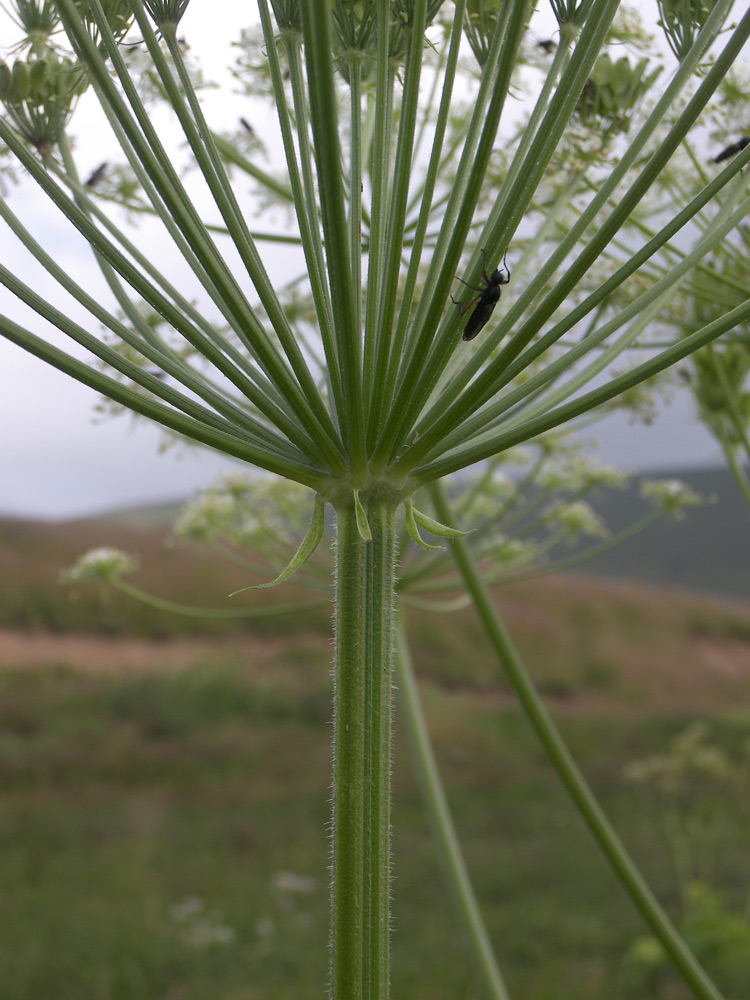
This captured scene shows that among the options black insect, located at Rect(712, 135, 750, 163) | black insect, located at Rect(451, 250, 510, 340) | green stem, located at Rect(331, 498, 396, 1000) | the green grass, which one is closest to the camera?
green stem, located at Rect(331, 498, 396, 1000)

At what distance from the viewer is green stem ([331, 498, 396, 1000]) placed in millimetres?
1323

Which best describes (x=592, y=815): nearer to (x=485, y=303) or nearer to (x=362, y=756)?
(x=362, y=756)

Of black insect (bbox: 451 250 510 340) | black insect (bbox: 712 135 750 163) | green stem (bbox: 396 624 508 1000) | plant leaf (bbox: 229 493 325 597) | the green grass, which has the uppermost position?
black insect (bbox: 712 135 750 163)

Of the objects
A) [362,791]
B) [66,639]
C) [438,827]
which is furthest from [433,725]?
[362,791]

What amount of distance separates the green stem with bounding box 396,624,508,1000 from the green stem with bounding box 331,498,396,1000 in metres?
0.82

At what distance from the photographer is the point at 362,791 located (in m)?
1.36

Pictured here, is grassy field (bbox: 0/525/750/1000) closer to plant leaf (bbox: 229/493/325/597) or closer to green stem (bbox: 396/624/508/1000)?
green stem (bbox: 396/624/508/1000)

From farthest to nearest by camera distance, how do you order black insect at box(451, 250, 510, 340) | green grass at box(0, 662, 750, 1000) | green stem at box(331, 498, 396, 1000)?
green grass at box(0, 662, 750, 1000) < black insect at box(451, 250, 510, 340) < green stem at box(331, 498, 396, 1000)

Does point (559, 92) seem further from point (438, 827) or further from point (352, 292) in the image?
point (438, 827)

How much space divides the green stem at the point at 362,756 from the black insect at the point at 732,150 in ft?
4.33

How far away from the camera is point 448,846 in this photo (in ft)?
7.35

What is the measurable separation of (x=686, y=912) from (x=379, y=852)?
12265mm

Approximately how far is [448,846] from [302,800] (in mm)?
13695

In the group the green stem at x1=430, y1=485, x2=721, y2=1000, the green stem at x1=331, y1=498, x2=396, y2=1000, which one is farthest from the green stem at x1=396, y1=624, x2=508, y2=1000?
the green stem at x1=331, y1=498, x2=396, y2=1000
